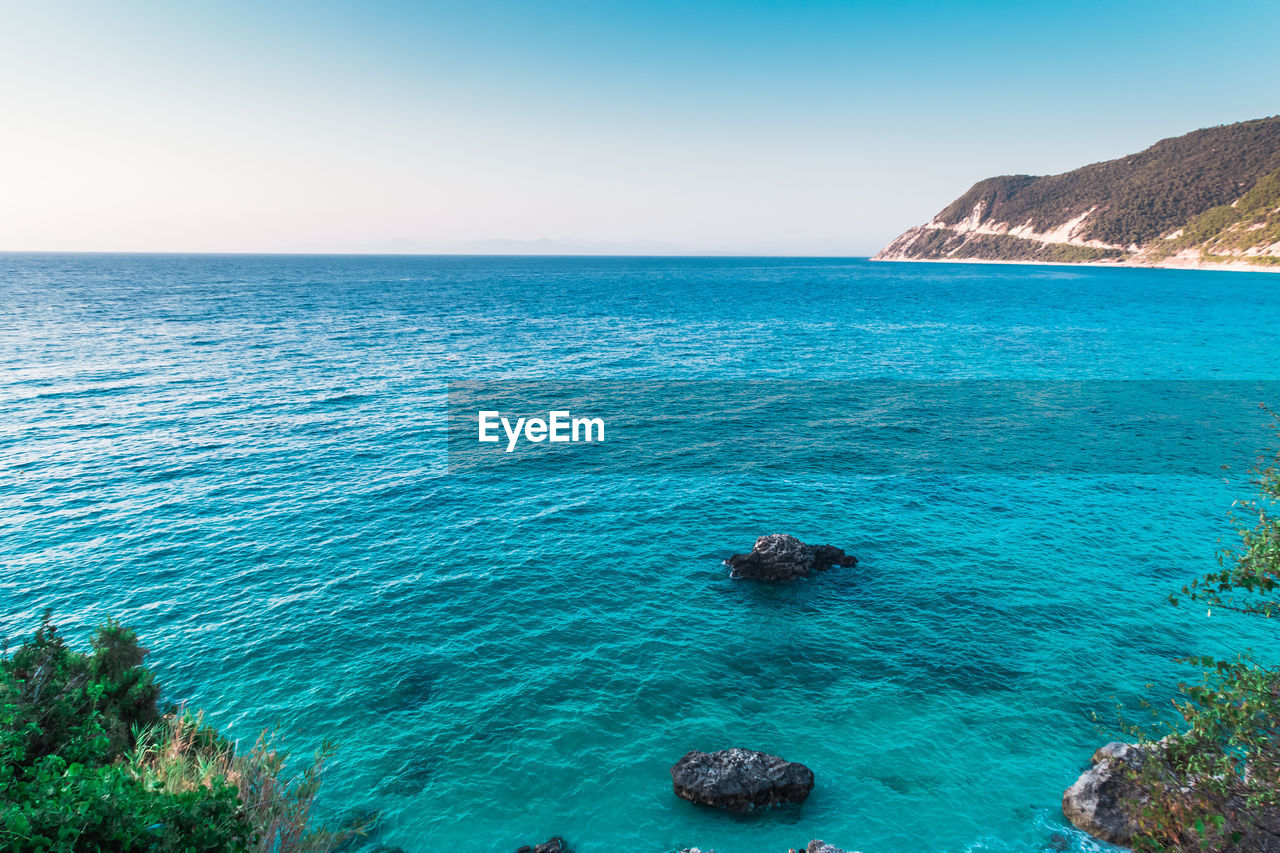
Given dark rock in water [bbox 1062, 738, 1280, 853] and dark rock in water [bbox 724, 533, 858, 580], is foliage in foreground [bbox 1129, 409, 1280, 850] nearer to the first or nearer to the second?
dark rock in water [bbox 1062, 738, 1280, 853]

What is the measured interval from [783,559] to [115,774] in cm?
3342

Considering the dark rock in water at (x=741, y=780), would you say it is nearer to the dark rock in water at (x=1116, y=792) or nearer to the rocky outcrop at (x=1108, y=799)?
the rocky outcrop at (x=1108, y=799)

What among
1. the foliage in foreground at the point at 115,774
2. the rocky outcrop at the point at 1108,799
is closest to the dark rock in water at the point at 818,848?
the rocky outcrop at the point at 1108,799

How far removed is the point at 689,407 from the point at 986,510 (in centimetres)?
3487

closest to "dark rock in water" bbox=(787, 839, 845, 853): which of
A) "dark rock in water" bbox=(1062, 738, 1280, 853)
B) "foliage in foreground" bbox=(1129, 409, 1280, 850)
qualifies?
"foliage in foreground" bbox=(1129, 409, 1280, 850)

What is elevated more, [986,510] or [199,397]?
[199,397]

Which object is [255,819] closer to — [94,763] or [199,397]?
[94,763]

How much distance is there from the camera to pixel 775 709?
93.0 feet

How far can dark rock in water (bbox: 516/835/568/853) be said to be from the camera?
21297mm

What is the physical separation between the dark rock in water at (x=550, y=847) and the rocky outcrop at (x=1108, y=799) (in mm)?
19340

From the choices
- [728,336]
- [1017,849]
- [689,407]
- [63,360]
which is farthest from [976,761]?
[63,360]

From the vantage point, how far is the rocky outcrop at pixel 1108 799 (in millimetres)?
21719

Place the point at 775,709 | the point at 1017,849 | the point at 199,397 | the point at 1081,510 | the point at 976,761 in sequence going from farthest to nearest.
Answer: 1. the point at 199,397
2. the point at 1081,510
3. the point at 775,709
4. the point at 976,761
5. the point at 1017,849

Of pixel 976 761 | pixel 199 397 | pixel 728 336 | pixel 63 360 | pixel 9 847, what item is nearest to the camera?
pixel 9 847
